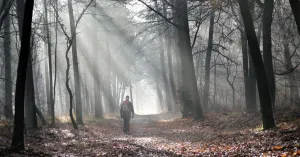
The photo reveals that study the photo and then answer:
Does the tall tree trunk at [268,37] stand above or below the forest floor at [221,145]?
above

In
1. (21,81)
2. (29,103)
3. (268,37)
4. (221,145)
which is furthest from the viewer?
(29,103)

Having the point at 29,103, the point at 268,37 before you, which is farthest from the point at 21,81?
the point at 268,37

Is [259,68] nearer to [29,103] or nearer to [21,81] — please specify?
[21,81]

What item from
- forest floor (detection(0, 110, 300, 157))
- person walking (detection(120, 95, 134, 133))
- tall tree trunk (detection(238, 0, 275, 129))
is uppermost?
tall tree trunk (detection(238, 0, 275, 129))

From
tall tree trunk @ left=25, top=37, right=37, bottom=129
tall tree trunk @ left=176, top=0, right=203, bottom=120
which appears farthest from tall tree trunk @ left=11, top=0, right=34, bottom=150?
tall tree trunk @ left=176, top=0, right=203, bottom=120

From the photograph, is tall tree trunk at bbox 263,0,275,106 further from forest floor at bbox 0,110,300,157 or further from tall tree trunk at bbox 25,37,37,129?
tall tree trunk at bbox 25,37,37,129

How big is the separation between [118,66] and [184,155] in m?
32.1

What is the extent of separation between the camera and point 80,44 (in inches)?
1298

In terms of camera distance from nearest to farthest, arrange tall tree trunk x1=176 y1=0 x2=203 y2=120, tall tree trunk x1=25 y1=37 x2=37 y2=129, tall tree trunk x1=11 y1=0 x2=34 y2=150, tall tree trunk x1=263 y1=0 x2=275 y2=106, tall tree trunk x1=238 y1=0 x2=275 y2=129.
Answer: tall tree trunk x1=11 y1=0 x2=34 y2=150, tall tree trunk x1=238 y1=0 x2=275 y2=129, tall tree trunk x1=263 y1=0 x2=275 y2=106, tall tree trunk x1=25 y1=37 x2=37 y2=129, tall tree trunk x1=176 y1=0 x2=203 y2=120

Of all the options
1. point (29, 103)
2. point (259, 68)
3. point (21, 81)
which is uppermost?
point (259, 68)

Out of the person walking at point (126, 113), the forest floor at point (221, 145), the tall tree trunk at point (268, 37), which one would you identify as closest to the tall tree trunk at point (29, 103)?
the forest floor at point (221, 145)

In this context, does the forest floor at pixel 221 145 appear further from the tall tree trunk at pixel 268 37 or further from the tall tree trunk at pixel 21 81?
the tall tree trunk at pixel 268 37

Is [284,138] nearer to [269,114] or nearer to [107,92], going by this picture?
[269,114]

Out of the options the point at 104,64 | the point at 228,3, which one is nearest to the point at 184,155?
the point at 228,3
